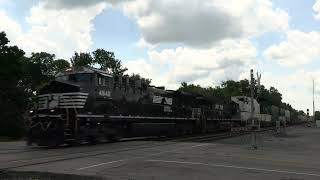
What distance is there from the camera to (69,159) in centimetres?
1848

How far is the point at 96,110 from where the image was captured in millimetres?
26750

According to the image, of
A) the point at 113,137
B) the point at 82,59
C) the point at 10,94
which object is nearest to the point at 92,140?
the point at 113,137

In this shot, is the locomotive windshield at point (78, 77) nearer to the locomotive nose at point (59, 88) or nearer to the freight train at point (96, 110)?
the freight train at point (96, 110)

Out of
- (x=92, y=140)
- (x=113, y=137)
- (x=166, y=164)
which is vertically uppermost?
(x=113, y=137)

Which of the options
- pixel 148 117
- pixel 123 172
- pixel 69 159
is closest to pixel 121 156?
pixel 69 159

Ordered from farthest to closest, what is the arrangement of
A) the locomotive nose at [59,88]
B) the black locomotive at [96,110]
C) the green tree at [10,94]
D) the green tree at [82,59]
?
1. the green tree at [82,59]
2. the green tree at [10,94]
3. the locomotive nose at [59,88]
4. the black locomotive at [96,110]

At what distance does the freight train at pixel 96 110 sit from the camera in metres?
24.9

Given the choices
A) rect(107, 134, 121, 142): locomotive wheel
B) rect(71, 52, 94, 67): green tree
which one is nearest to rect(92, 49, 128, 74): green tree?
rect(71, 52, 94, 67): green tree

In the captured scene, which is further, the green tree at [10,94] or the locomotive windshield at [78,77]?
the green tree at [10,94]

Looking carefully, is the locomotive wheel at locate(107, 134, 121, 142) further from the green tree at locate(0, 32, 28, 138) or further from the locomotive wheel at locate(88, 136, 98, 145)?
the green tree at locate(0, 32, 28, 138)

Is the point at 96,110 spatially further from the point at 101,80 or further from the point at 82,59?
the point at 82,59

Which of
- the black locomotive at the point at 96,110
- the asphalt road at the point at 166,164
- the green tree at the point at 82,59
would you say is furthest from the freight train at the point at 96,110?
the green tree at the point at 82,59

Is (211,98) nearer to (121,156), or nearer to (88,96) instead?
(88,96)

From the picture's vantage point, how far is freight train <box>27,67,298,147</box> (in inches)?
980
